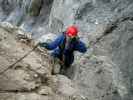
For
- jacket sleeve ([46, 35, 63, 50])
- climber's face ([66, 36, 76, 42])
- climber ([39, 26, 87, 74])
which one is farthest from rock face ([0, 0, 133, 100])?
climber's face ([66, 36, 76, 42])

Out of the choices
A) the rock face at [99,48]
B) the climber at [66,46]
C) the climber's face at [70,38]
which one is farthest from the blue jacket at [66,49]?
the rock face at [99,48]

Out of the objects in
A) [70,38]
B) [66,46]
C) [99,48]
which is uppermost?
[70,38]

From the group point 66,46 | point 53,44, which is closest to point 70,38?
point 66,46

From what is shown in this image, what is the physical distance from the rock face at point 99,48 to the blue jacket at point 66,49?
460mm

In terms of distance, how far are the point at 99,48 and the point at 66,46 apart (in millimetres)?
1812

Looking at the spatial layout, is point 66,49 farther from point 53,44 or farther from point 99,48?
point 99,48

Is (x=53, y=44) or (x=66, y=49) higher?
(x=53, y=44)

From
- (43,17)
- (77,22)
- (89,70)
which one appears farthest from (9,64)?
(43,17)

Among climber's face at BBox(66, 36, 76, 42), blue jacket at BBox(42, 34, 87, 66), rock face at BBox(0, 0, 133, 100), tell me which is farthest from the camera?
blue jacket at BBox(42, 34, 87, 66)

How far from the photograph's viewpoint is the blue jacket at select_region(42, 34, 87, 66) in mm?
7967

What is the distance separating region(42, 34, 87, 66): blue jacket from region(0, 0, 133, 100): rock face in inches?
18.1

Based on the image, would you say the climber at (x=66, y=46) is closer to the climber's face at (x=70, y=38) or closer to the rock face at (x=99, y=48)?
the climber's face at (x=70, y=38)

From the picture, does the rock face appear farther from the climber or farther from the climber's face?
the climber's face

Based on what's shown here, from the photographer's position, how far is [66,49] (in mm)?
8281
